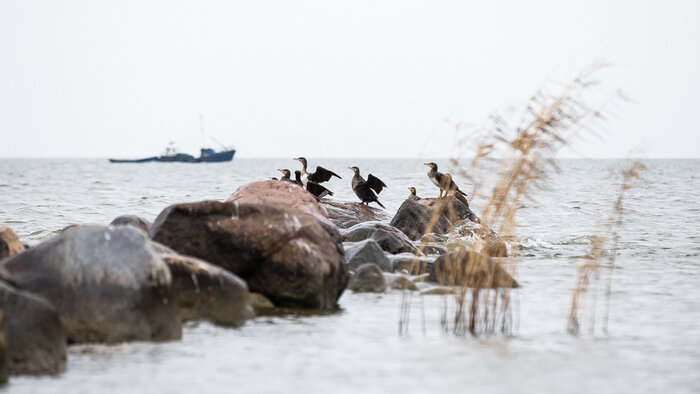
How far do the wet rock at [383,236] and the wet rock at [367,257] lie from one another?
215 cm

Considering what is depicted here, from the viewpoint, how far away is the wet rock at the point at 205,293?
8039 millimetres

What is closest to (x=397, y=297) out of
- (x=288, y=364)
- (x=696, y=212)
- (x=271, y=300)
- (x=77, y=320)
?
(x=271, y=300)

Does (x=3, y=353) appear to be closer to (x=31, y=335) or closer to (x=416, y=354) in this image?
(x=31, y=335)

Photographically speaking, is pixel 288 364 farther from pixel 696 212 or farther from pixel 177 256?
pixel 696 212

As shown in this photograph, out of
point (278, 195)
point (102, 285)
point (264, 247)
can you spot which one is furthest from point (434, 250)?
point (102, 285)

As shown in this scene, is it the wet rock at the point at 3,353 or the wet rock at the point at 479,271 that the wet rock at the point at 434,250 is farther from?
the wet rock at the point at 3,353

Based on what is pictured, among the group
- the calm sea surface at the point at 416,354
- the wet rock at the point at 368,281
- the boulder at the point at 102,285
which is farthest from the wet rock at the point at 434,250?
the boulder at the point at 102,285

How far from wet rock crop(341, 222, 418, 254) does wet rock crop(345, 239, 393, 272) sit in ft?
7.07

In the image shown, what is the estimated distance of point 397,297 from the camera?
32.7ft

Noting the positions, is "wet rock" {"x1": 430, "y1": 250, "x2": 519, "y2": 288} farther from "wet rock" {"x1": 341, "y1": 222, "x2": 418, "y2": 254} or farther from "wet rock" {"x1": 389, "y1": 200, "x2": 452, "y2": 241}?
"wet rock" {"x1": 389, "y1": 200, "x2": 452, "y2": 241}

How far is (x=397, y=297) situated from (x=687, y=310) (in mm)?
3238

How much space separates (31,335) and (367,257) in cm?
626

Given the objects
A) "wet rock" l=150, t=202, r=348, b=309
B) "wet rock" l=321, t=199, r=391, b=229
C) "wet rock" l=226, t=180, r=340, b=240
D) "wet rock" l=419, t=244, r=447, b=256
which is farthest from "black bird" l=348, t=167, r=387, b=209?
"wet rock" l=150, t=202, r=348, b=309

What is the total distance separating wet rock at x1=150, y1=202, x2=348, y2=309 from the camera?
9.07 meters
